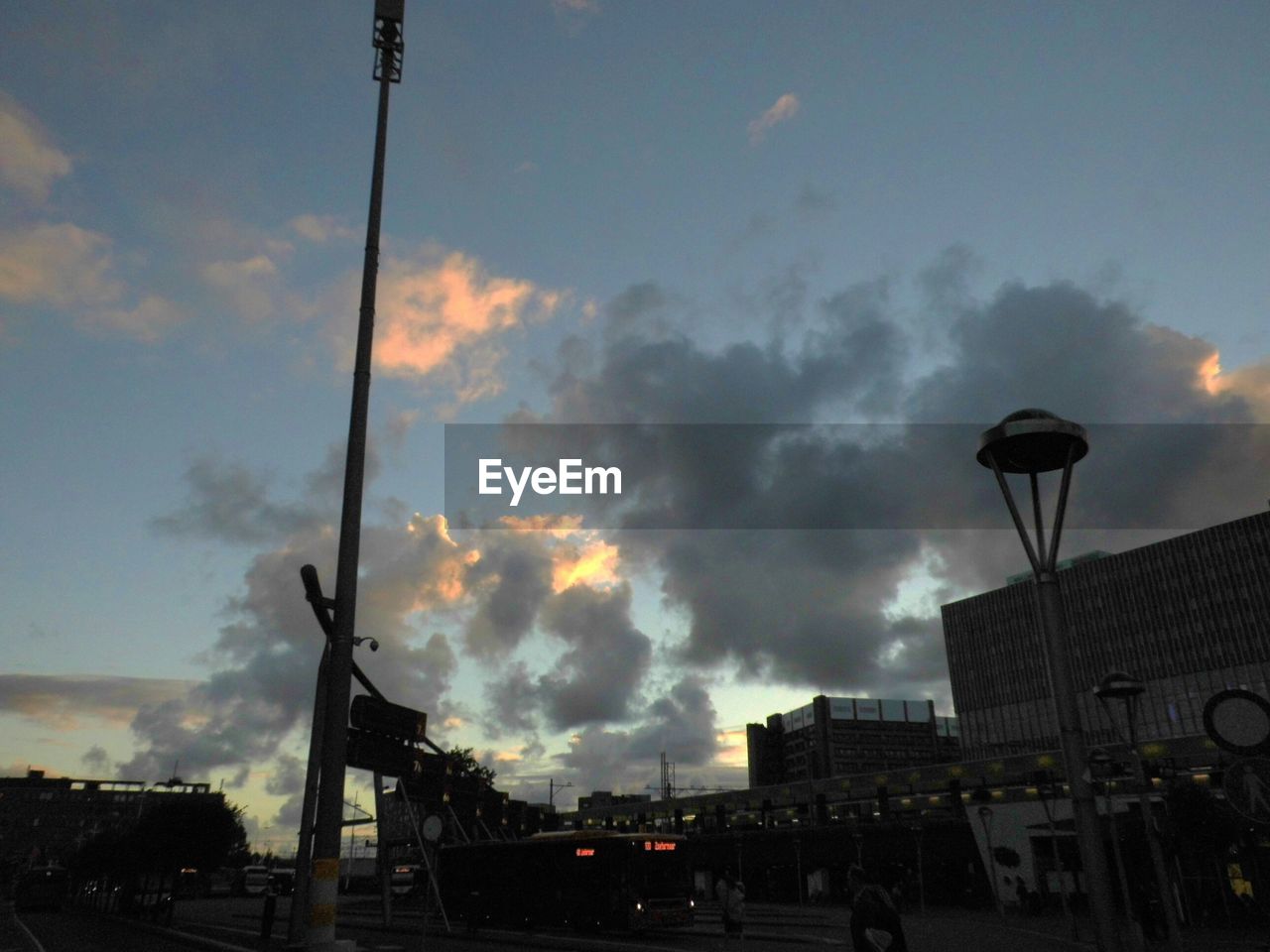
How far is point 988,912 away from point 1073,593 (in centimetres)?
10475

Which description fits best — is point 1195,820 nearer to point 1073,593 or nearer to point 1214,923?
point 1214,923

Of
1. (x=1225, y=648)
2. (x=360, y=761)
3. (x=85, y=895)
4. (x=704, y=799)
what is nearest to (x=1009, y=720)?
(x=1225, y=648)

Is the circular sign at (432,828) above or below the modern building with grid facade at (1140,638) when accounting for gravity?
below

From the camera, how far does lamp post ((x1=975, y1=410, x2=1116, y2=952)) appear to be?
9500 millimetres

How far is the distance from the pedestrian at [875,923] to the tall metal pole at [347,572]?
6195mm

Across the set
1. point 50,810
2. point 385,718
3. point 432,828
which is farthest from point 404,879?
point 50,810

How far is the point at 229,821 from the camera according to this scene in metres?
43.9

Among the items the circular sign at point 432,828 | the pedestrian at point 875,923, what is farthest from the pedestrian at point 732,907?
the pedestrian at point 875,923

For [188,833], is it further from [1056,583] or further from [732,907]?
[1056,583]

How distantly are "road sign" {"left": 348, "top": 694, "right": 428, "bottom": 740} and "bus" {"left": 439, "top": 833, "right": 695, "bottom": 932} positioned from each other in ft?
51.2

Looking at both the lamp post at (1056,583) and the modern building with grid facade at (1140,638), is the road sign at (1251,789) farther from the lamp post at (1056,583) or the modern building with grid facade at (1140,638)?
the modern building with grid facade at (1140,638)

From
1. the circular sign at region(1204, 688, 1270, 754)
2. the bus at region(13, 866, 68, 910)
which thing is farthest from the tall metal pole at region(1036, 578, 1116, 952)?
the bus at region(13, 866, 68, 910)

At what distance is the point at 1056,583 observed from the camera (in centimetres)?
1110

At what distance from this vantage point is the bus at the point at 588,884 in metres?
28.4
